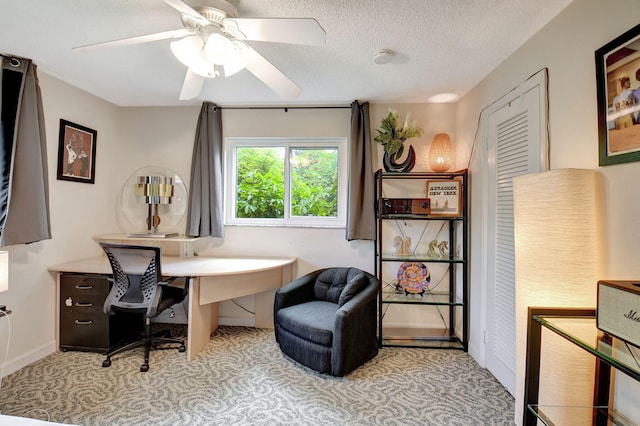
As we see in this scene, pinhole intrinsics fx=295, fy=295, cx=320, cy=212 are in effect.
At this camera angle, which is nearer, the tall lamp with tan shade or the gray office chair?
the tall lamp with tan shade

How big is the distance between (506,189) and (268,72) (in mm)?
1780

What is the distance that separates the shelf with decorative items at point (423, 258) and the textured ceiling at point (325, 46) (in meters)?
0.86

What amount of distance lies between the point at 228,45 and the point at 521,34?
177 cm

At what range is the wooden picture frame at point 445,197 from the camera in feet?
8.96

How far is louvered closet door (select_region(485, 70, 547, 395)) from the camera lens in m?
1.82

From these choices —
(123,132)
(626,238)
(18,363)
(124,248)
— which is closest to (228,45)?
(124,248)

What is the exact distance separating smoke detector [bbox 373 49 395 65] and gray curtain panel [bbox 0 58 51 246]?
2.59 m

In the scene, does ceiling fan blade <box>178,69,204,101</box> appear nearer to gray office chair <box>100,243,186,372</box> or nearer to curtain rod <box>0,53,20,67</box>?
gray office chair <box>100,243,186,372</box>

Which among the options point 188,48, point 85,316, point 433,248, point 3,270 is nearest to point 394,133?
point 433,248

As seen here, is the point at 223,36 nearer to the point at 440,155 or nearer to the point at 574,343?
the point at 574,343

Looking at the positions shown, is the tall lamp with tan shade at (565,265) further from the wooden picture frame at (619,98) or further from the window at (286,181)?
the window at (286,181)

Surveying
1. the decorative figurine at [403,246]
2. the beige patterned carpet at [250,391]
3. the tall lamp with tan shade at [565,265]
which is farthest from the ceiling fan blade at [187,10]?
the decorative figurine at [403,246]

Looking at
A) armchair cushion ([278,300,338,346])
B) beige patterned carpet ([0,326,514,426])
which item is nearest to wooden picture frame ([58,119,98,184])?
beige patterned carpet ([0,326,514,426])

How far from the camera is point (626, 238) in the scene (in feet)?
4.11
